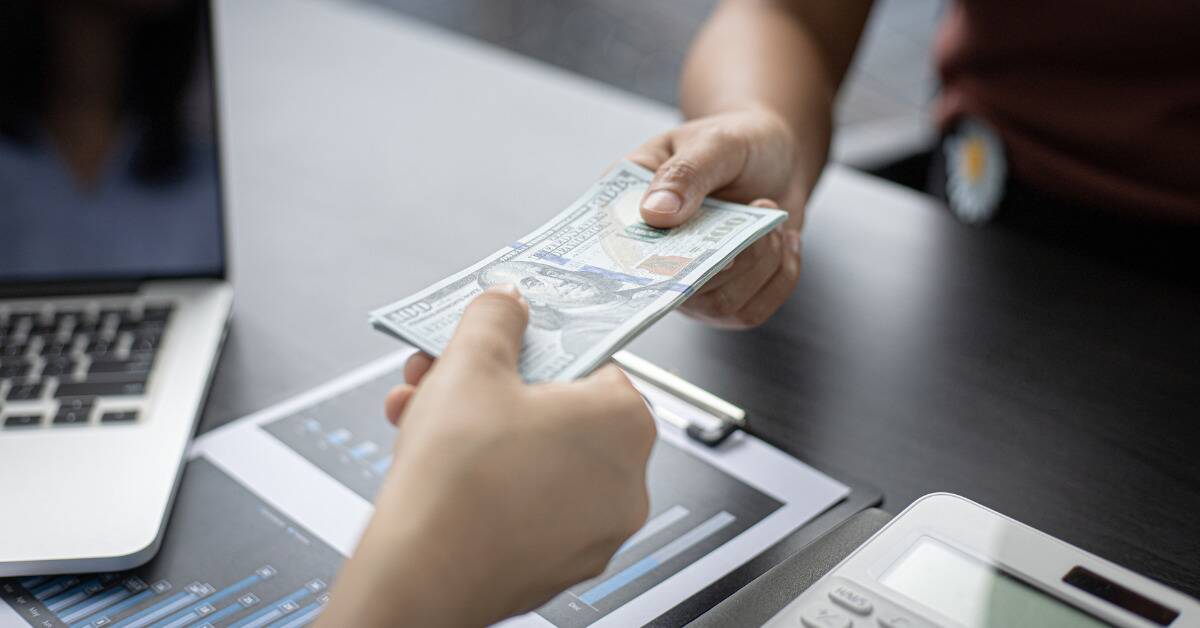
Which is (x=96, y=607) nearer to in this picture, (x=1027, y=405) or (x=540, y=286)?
(x=540, y=286)

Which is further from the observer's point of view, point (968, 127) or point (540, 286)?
point (968, 127)

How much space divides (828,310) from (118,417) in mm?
508

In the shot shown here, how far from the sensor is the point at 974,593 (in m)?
0.46

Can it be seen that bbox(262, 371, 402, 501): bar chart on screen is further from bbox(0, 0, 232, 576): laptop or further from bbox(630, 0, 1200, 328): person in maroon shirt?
bbox(630, 0, 1200, 328): person in maroon shirt

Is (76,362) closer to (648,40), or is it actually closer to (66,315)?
(66,315)

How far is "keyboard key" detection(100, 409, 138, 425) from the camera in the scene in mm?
641

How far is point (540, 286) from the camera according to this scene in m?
0.60

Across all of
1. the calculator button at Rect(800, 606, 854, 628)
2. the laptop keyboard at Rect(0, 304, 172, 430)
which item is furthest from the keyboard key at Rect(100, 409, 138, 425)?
the calculator button at Rect(800, 606, 854, 628)

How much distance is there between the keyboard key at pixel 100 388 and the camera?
659mm

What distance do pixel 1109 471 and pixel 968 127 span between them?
0.59m

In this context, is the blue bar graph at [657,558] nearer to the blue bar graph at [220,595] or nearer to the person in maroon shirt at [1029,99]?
the blue bar graph at [220,595]

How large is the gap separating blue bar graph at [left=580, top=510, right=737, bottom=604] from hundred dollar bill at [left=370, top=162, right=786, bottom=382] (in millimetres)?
123

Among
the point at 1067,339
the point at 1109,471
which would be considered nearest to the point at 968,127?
the point at 1067,339

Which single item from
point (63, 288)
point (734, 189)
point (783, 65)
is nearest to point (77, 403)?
point (63, 288)
